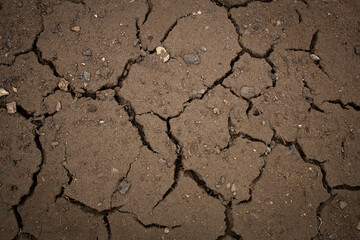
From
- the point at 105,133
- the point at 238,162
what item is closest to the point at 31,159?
the point at 105,133

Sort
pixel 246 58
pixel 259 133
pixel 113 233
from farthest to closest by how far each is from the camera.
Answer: pixel 246 58, pixel 259 133, pixel 113 233

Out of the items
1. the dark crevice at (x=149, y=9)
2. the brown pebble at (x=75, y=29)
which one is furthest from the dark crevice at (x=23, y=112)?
Answer: the dark crevice at (x=149, y=9)

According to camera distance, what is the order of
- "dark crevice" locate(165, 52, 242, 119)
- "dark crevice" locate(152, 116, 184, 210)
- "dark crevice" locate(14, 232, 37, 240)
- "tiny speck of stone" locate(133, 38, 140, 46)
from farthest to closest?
"tiny speck of stone" locate(133, 38, 140, 46), "dark crevice" locate(165, 52, 242, 119), "dark crevice" locate(152, 116, 184, 210), "dark crevice" locate(14, 232, 37, 240)

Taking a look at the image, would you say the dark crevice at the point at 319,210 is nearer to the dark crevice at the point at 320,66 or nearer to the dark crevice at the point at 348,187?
the dark crevice at the point at 348,187

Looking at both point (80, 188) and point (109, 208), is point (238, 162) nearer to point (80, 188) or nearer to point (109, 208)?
point (109, 208)

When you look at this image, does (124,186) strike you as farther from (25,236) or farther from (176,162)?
(25,236)

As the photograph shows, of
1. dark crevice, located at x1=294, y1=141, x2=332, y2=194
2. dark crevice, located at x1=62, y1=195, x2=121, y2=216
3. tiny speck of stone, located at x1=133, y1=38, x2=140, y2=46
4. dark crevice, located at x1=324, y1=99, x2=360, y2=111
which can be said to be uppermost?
tiny speck of stone, located at x1=133, y1=38, x2=140, y2=46

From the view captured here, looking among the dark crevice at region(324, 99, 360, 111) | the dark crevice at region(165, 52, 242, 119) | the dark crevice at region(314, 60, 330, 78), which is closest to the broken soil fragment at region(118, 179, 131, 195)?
the dark crevice at region(165, 52, 242, 119)

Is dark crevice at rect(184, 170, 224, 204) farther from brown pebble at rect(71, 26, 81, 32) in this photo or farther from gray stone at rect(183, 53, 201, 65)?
brown pebble at rect(71, 26, 81, 32)

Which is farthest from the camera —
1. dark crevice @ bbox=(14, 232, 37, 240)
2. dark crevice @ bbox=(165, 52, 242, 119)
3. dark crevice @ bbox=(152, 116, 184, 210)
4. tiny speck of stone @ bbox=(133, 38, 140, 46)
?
tiny speck of stone @ bbox=(133, 38, 140, 46)
